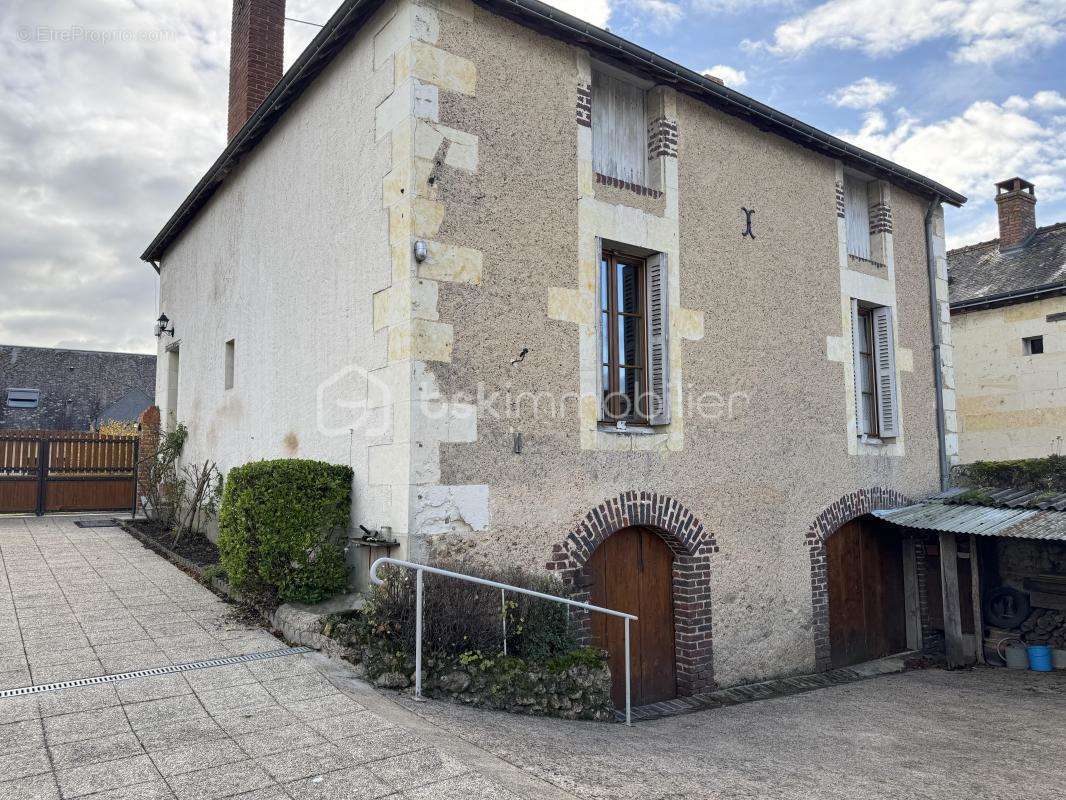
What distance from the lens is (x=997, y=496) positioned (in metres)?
9.02

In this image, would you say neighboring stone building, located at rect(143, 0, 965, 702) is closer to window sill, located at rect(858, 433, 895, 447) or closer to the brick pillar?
window sill, located at rect(858, 433, 895, 447)

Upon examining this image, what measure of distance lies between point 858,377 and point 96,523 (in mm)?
10592

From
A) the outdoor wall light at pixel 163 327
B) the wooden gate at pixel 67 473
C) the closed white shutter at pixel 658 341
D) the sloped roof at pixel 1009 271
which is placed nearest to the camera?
the closed white shutter at pixel 658 341

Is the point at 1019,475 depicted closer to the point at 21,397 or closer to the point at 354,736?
the point at 354,736

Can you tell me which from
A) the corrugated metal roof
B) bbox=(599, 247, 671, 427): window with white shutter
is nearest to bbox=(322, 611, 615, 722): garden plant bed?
bbox=(599, 247, 671, 427): window with white shutter

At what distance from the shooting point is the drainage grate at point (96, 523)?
10.7 meters

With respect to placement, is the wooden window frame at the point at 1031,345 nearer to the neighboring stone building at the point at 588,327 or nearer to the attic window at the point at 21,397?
the neighboring stone building at the point at 588,327

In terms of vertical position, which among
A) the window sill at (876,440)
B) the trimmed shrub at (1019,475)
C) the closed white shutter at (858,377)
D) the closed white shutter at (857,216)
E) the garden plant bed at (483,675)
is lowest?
the garden plant bed at (483,675)

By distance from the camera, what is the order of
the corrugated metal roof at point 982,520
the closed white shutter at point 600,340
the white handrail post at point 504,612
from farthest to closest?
the corrugated metal roof at point 982,520, the closed white shutter at point 600,340, the white handrail post at point 504,612

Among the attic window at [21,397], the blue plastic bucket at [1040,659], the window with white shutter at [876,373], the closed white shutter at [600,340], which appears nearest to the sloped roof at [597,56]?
the closed white shutter at [600,340]

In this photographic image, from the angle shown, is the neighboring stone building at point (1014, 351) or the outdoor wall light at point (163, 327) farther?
the neighboring stone building at point (1014, 351)

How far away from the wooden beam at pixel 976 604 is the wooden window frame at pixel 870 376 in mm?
1696

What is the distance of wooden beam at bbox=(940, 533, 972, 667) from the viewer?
880 cm

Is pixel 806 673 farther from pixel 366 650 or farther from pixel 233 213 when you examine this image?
pixel 233 213
